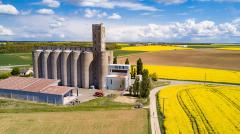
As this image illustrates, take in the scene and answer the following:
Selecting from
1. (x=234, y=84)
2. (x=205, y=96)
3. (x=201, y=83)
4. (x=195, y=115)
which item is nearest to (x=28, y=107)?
(x=195, y=115)

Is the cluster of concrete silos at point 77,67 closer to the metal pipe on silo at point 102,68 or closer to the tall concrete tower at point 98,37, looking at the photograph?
the metal pipe on silo at point 102,68

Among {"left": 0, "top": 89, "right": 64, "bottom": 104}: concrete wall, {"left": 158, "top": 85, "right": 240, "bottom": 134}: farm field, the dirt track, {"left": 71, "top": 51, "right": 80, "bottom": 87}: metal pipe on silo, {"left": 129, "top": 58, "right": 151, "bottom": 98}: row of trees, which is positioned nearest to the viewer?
{"left": 158, "top": 85, "right": 240, "bottom": 134}: farm field

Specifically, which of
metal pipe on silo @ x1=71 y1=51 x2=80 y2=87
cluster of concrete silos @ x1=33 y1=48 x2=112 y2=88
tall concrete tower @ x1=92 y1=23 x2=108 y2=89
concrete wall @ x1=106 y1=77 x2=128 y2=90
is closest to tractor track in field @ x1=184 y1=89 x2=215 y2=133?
concrete wall @ x1=106 y1=77 x2=128 y2=90

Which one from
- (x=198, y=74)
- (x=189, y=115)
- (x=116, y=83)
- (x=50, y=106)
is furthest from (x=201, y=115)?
(x=198, y=74)

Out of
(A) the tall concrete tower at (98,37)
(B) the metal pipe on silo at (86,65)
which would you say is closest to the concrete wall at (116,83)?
(B) the metal pipe on silo at (86,65)

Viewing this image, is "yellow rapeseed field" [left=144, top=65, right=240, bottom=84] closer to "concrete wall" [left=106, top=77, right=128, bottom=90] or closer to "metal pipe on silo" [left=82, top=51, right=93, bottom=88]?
"concrete wall" [left=106, top=77, right=128, bottom=90]
